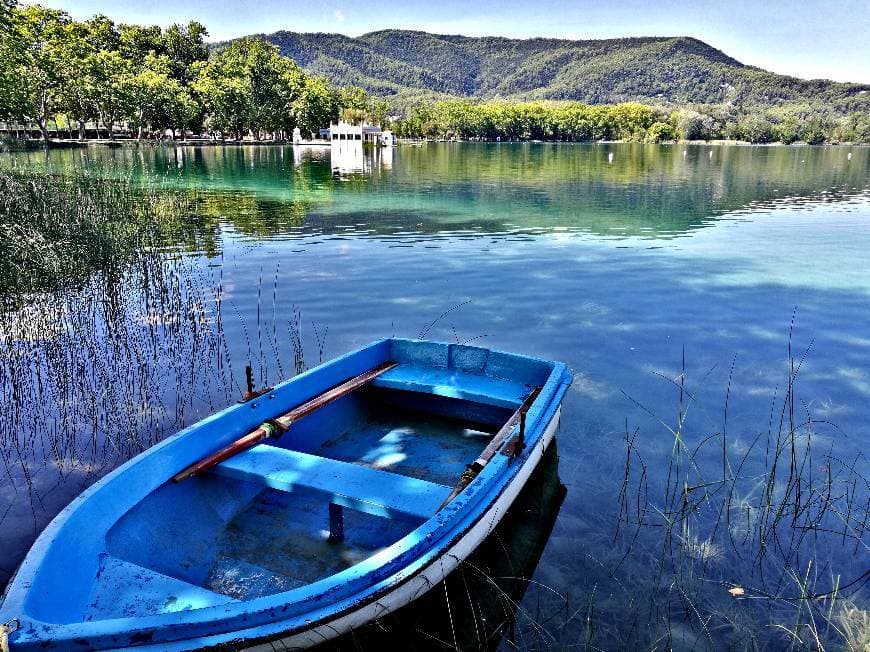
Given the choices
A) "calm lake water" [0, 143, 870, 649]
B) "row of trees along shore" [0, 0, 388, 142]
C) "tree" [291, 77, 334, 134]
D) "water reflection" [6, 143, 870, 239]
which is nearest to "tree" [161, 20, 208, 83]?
"row of trees along shore" [0, 0, 388, 142]

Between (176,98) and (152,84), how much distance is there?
359cm

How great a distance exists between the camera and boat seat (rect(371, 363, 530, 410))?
6.06m

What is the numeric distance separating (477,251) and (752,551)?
1198cm

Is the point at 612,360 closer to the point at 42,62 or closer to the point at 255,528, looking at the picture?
the point at 255,528

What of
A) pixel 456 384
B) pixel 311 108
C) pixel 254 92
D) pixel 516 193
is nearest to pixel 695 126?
pixel 311 108

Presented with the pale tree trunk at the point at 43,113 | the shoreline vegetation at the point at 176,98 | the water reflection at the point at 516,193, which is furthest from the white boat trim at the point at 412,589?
the pale tree trunk at the point at 43,113

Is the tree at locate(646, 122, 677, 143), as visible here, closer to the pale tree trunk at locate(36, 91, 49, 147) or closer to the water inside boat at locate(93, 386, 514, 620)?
the pale tree trunk at locate(36, 91, 49, 147)

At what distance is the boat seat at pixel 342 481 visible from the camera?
4.07 metres

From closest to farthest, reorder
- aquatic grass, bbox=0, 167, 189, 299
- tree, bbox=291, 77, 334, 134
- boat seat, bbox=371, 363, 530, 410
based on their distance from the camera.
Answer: boat seat, bbox=371, 363, 530, 410
aquatic grass, bbox=0, 167, 189, 299
tree, bbox=291, 77, 334, 134

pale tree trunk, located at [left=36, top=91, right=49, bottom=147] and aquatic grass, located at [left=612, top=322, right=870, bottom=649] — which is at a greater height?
pale tree trunk, located at [left=36, top=91, right=49, bottom=147]

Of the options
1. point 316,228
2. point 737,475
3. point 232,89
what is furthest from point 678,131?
point 737,475

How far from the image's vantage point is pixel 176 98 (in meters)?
69.6

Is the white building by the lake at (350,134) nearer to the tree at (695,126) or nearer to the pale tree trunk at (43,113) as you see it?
the pale tree trunk at (43,113)

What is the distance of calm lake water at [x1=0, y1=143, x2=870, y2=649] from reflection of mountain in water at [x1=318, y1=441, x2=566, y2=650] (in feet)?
0.43
